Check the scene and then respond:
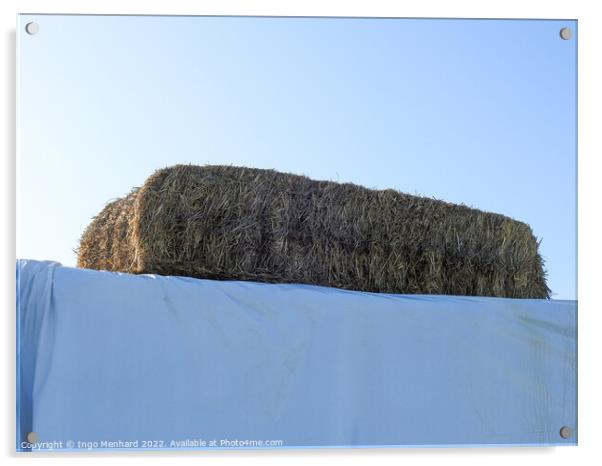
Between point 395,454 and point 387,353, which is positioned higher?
point 387,353

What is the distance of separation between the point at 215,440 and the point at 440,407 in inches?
31.7

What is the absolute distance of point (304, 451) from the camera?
2.92m

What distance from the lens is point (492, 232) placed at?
388cm

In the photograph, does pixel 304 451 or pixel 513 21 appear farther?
pixel 513 21

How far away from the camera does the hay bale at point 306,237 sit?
337 centimetres

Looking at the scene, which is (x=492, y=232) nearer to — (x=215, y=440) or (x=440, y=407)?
(x=440, y=407)

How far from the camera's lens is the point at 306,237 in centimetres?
352

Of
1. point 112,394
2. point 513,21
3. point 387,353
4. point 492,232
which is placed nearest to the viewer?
point 112,394

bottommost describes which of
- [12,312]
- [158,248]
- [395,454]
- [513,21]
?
[395,454]

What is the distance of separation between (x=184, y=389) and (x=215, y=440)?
8.0 inches

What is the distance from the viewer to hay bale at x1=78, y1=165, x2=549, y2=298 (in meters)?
3.37

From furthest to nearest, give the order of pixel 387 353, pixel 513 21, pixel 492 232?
pixel 492 232, pixel 513 21, pixel 387 353
